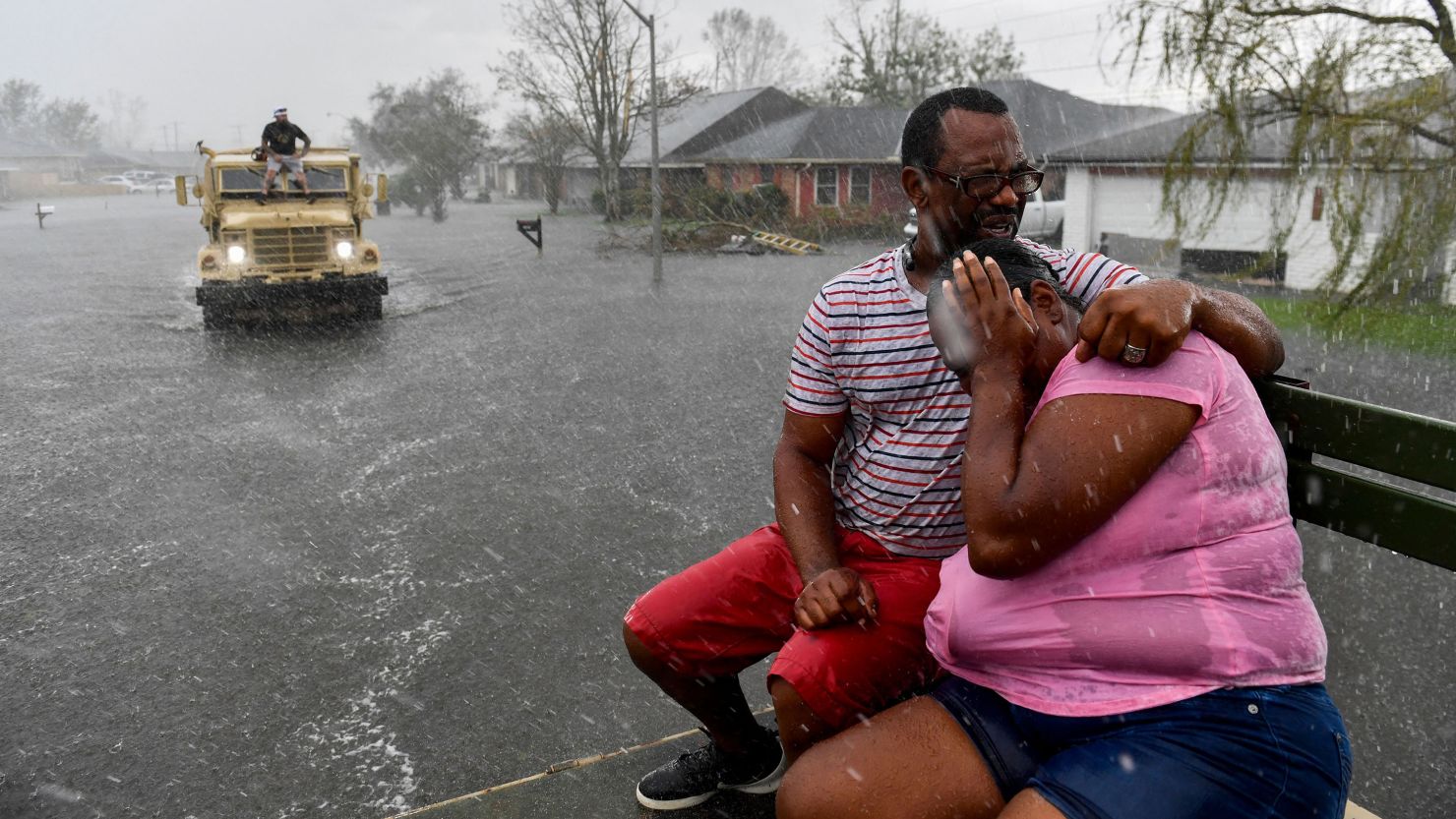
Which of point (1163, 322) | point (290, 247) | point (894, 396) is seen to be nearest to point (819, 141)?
point (290, 247)

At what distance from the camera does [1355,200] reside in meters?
12.1

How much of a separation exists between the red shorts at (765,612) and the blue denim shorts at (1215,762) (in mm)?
558

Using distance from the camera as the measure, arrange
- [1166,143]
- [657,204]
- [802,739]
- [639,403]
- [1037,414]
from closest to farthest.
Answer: [1037,414]
[802,739]
[639,403]
[657,204]
[1166,143]

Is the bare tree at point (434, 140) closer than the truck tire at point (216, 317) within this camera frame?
No

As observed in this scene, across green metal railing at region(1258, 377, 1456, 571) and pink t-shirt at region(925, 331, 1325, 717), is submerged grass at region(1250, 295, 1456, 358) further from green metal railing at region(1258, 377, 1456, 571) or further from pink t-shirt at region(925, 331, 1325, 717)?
pink t-shirt at region(925, 331, 1325, 717)

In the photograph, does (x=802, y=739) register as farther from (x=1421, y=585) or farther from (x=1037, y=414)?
(x=1421, y=585)

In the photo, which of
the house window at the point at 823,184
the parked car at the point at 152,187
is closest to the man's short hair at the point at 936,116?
the house window at the point at 823,184

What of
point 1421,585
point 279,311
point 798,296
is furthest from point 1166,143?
point 1421,585

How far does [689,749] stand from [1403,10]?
41.1 feet

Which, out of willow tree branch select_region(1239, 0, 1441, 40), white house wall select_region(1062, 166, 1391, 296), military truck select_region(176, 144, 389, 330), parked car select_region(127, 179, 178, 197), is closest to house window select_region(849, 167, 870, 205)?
white house wall select_region(1062, 166, 1391, 296)

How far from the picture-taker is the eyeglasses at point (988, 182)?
2.65 meters

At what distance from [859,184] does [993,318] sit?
4126 cm

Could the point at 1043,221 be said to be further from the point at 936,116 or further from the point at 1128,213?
the point at 936,116

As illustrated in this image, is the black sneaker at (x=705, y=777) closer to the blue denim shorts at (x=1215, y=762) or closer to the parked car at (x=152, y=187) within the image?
the blue denim shorts at (x=1215, y=762)
